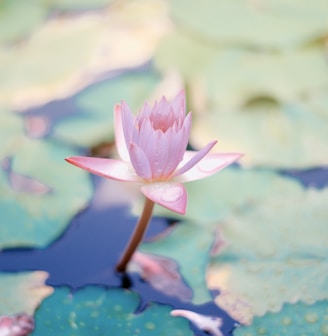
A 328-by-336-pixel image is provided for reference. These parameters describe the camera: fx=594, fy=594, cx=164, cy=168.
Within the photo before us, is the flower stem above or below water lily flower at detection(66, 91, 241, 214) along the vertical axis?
below

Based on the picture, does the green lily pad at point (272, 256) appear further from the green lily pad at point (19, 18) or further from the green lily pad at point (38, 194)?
the green lily pad at point (19, 18)

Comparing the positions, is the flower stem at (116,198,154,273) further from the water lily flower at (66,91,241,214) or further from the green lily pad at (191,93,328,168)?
the green lily pad at (191,93,328,168)

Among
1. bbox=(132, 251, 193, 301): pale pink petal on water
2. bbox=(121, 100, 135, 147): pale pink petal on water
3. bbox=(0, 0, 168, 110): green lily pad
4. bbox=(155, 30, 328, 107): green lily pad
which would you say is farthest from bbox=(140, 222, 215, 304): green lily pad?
bbox=(0, 0, 168, 110): green lily pad

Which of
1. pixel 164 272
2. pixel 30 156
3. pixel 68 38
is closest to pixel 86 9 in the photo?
pixel 68 38

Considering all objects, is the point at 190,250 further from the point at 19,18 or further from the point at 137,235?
the point at 19,18

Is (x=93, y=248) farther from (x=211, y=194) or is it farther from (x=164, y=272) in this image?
(x=211, y=194)

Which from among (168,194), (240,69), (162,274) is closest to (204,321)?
(162,274)
